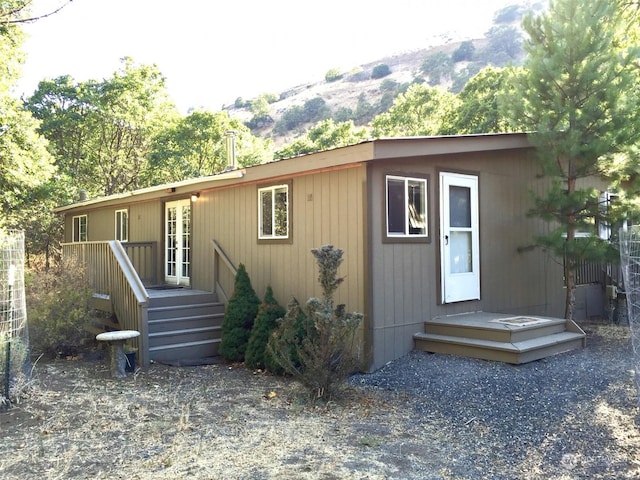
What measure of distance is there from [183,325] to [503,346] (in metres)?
4.41

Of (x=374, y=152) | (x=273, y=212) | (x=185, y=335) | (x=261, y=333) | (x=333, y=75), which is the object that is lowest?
(x=185, y=335)

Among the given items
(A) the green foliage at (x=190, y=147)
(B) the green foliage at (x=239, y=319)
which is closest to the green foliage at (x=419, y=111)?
(A) the green foliage at (x=190, y=147)

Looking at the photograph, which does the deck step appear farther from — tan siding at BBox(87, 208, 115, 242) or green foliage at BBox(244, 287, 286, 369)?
tan siding at BBox(87, 208, 115, 242)

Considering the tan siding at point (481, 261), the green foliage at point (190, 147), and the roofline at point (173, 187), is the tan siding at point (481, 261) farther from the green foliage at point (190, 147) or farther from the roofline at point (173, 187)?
the green foliage at point (190, 147)

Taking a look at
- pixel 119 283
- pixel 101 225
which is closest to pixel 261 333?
pixel 119 283

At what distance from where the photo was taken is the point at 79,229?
47.0 ft

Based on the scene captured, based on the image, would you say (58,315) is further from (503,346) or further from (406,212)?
(503,346)

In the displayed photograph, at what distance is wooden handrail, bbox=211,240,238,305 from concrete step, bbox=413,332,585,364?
3.28m

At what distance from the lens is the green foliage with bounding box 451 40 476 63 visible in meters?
76.0

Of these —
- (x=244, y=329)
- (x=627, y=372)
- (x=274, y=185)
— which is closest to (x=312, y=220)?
(x=274, y=185)

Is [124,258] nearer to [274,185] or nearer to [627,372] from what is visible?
[274,185]

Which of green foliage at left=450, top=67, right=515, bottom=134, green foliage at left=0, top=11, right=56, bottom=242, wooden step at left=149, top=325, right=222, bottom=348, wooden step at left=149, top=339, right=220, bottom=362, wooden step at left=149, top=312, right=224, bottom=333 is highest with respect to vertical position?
green foliage at left=450, top=67, right=515, bottom=134

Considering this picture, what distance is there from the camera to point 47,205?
609 inches

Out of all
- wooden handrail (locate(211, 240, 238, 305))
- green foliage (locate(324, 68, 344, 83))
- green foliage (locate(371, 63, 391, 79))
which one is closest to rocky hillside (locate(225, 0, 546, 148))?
green foliage (locate(371, 63, 391, 79))
